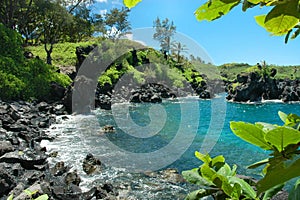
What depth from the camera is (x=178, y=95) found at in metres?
61.3

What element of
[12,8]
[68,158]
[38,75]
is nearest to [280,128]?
[68,158]

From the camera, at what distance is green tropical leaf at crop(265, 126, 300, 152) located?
52 centimetres

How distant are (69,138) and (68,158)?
4018mm

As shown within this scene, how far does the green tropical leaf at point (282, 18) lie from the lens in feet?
1.73

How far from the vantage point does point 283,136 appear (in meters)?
0.53

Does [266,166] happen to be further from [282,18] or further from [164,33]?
[164,33]

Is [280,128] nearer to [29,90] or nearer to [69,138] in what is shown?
[69,138]

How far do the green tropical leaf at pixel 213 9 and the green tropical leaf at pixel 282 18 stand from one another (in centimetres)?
9

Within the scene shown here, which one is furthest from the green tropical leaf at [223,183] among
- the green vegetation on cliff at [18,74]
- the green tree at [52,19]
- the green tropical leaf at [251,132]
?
the green tree at [52,19]

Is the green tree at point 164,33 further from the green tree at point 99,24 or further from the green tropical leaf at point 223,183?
the green tropical leaf at point 223,183

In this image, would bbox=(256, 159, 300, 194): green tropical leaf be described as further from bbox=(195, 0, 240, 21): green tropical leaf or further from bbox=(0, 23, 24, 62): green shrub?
bbox=(0, 23, 24, 62): green shrub

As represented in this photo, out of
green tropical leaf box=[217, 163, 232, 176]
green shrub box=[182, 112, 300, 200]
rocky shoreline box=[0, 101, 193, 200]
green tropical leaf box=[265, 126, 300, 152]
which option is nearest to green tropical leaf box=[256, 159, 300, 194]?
green shrub box=[182, 112, 300, 200]

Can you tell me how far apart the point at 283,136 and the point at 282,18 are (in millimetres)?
233

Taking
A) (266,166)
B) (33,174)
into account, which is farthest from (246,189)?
(33,174)
